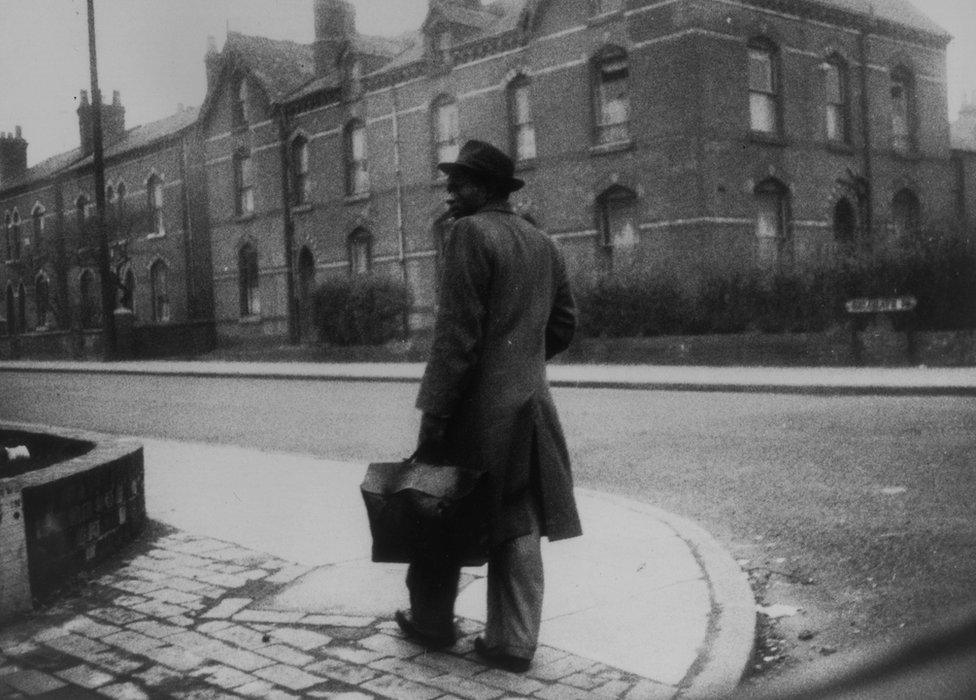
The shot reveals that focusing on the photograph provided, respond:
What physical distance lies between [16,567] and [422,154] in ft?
82.3

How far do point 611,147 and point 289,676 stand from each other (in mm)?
21220

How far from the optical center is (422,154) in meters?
28.5

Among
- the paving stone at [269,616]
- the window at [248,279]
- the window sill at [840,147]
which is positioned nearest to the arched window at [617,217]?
the window sill at [840,147]

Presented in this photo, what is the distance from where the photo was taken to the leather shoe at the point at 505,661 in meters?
3.45

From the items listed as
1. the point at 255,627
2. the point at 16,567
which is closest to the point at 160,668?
the point at 255,627

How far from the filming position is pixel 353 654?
3697 mm

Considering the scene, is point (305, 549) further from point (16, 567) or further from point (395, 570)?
point (16, 567)

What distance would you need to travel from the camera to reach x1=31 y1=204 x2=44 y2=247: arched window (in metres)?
7.23

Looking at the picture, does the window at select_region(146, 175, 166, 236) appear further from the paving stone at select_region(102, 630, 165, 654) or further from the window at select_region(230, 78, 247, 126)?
the paving stone at select_region(102, 630, 165, 654)

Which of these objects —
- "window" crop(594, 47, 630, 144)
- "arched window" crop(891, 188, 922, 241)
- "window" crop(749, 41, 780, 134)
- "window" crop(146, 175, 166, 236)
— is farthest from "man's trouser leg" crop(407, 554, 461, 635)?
"window" crop(146, 175, 166, 236)

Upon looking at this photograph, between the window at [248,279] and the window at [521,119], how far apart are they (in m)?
11.9

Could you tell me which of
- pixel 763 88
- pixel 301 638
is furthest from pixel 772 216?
pixel 301 638

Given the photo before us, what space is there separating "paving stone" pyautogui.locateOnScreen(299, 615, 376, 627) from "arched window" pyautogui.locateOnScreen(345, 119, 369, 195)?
2724 cm

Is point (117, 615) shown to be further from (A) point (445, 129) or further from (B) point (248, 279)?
(B) point (248, 279)
